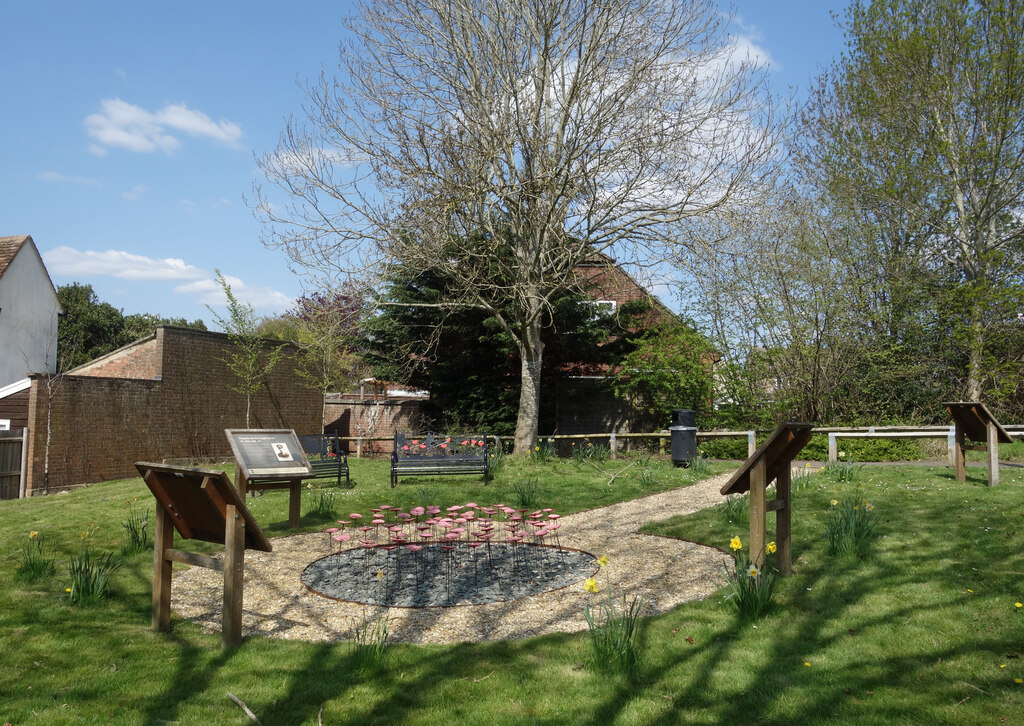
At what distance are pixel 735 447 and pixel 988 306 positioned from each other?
7.15m

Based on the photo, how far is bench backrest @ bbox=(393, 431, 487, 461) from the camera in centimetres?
1327

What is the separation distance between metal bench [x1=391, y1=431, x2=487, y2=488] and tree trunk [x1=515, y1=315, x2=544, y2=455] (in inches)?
139

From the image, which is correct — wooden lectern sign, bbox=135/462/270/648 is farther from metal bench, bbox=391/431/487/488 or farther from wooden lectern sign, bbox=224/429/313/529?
metal bench, bbox=391/431/487/488

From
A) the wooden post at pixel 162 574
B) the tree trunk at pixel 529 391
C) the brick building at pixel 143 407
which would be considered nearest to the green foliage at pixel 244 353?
the brick building at pixel 143 407

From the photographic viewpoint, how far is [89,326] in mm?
42062

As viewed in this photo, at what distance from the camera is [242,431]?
28.6 feet

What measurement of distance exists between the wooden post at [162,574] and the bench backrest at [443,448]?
7.62 m

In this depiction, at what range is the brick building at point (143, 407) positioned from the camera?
53.8 feet

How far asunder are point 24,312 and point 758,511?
30280 millimetres

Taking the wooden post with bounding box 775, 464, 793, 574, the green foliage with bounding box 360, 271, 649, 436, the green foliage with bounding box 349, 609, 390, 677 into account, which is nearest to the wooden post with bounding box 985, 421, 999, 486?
the wooden post with bounding box 775, 464, 793, 574

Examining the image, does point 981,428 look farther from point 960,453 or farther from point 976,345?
point 976,345

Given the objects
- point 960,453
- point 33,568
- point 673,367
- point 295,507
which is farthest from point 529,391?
point 33,568

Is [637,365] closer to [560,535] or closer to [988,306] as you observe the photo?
[988,306]

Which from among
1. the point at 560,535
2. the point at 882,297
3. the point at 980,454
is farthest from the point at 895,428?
the point at 560,535
